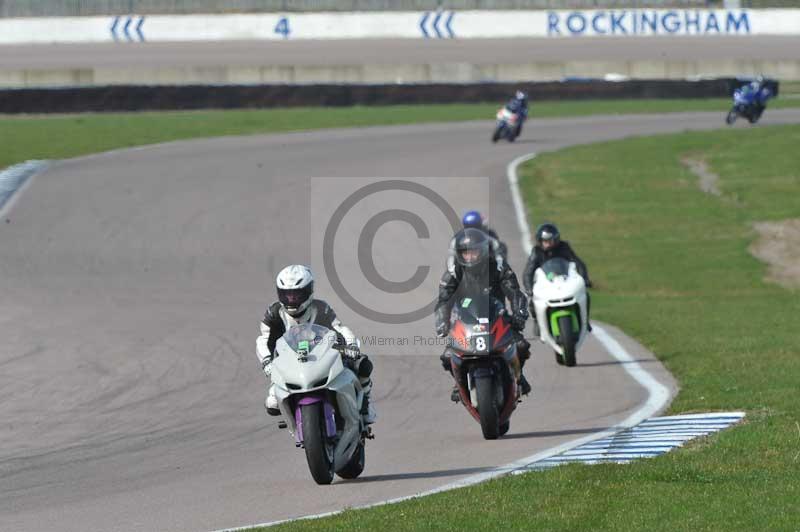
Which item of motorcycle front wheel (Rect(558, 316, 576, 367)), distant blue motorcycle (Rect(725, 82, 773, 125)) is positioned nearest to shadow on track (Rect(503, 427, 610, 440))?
motorcycle front wheel (Rect(558, 316, 576, 367))

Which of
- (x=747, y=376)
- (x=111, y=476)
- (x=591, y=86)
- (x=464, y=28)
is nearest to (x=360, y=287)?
(x=747, y=376)

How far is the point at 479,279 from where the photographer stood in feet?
40.8

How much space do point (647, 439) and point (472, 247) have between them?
2.08 meters

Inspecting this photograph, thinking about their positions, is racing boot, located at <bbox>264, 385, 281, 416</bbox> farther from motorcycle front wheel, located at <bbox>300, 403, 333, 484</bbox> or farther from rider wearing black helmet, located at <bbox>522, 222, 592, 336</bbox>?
rider wearing black helmet, located at <bbox>522, 222, 592, 336</bbox>

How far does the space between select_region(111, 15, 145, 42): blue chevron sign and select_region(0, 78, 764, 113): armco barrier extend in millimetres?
12257

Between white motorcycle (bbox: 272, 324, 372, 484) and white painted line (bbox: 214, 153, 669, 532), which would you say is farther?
white motorcycle (bbox: 272, 324, 372, 484)

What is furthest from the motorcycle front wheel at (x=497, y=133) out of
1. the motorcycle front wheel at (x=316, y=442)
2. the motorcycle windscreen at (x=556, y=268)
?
the motorcycle front wheel at (x=316, y=442)

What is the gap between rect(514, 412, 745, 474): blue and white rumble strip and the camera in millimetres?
10781

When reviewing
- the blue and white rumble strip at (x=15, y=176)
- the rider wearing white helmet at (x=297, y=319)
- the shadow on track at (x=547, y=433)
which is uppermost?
the rider wearing white helmet at (x=297, y=319)

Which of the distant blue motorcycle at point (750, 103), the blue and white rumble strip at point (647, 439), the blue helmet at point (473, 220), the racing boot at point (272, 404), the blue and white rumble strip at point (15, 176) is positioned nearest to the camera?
the racing boot at point (272, 404)

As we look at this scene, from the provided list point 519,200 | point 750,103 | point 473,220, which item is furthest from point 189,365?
point 750,103

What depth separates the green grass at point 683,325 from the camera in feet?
28.6

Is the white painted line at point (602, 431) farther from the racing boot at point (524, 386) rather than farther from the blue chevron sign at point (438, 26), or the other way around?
the blue chevron sign at point (438, 26)

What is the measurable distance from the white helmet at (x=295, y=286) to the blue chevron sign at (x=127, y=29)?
47819mm
